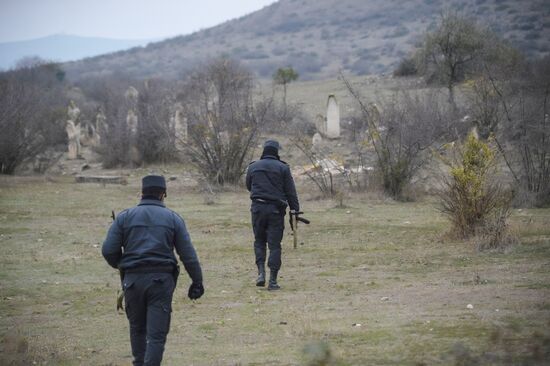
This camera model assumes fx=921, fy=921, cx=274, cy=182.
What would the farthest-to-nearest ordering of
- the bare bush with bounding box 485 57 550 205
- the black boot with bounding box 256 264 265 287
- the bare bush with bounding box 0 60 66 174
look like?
the bare bush with bounding box 0 60 66 174 < the bare bush with bounding box 485 57 550 205 < the black boot with bounding box 256 264 265 287

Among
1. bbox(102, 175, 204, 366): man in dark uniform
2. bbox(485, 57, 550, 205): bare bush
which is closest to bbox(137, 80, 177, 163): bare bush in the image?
bbox(485, 57, 550, 205): bare bush

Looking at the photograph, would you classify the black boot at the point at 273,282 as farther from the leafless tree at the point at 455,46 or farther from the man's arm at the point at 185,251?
the leafless tree at the point at 455,46

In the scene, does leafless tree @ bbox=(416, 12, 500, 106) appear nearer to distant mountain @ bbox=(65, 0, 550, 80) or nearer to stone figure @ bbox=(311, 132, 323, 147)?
stone figure @ bbox=(311, 132, 323, 147)

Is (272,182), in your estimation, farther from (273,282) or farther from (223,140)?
(223,140)

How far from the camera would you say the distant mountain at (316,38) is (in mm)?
91438

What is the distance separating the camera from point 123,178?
30.0m

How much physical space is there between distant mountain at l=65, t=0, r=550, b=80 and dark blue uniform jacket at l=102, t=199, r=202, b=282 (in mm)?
70570

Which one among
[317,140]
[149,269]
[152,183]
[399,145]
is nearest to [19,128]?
[317,140]

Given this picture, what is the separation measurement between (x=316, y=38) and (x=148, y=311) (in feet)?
389

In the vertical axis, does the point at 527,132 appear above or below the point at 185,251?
below

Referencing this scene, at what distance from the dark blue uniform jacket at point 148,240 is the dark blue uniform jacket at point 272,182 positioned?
174 inches

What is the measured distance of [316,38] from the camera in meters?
124

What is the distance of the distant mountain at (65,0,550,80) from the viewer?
9144 cm

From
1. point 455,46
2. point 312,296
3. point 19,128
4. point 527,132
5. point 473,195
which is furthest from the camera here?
point 455,46
